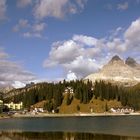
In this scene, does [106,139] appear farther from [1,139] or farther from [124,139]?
[1,139]

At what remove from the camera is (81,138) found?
11069 cm

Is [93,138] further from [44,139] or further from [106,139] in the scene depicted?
[44,139]

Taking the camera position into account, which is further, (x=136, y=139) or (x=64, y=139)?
(x=64, y=139)

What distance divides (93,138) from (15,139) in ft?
76.0

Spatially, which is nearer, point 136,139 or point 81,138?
point 136,139

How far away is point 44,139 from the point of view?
11162 centimetres

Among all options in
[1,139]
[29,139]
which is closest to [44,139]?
[29,139]

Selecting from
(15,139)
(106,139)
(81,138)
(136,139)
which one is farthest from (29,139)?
(136,139)

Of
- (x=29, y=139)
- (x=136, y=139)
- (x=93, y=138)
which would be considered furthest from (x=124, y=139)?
(x=29, y=139)

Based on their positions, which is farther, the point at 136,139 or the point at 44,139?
the point at 44,139

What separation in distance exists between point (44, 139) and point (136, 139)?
89.1 feet

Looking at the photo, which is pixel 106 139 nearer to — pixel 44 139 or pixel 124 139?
pixel 124 139

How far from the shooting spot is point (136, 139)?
102688 mm

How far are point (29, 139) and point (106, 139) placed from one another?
927 inches
